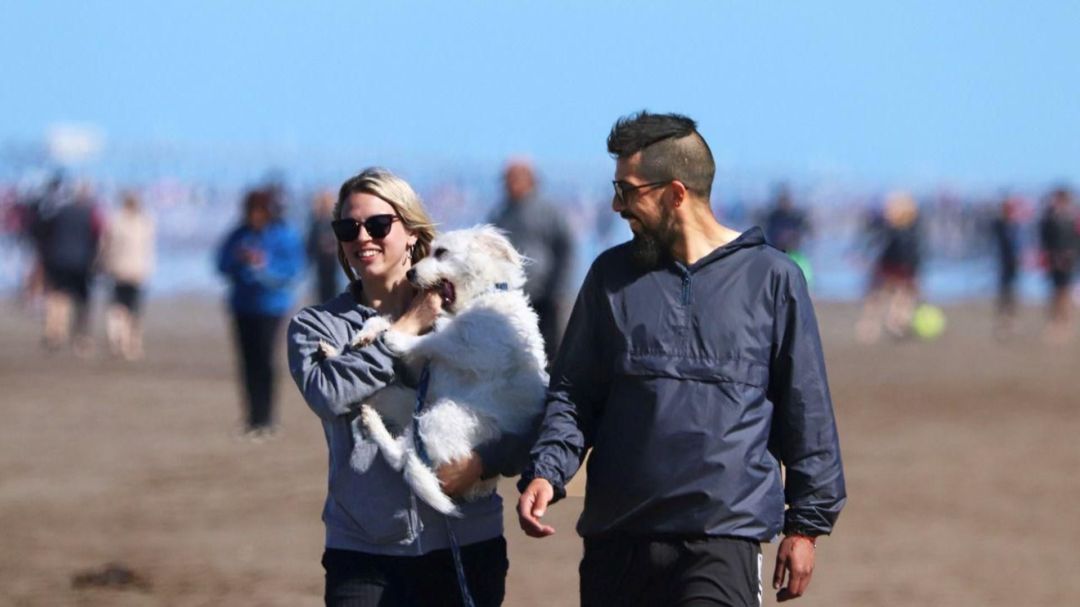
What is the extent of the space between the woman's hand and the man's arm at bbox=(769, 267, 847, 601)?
84 cm

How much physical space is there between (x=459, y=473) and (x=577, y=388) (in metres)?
0.35

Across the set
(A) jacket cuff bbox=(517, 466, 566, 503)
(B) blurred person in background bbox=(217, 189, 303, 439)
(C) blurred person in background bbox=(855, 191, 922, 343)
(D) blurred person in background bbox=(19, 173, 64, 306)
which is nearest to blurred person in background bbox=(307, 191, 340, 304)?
(D) blurred person in background bbox=(19, 173, 64, 306)

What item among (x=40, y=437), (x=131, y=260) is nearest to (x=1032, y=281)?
(x=131, y=260)

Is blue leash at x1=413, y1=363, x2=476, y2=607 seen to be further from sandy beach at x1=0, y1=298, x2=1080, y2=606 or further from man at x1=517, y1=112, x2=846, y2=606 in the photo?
sandy beach at x1=0, y1=298, x2=1080, y2=606

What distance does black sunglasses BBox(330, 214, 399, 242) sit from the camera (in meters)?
4.91

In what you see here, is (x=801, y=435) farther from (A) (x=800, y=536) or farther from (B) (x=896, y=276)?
(B) (x=896, y=276)

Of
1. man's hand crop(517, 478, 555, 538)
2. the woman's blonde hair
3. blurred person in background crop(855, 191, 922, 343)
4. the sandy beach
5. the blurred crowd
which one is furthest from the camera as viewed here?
blurred person in background crop(855, 191, 922, 343)

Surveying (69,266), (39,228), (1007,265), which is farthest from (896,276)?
(39,228)

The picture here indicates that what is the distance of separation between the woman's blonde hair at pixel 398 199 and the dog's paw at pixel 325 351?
10.7 inches

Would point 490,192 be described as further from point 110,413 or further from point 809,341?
point 809,341

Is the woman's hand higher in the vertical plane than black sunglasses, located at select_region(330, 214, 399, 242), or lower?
lower

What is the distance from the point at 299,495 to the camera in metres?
11.9

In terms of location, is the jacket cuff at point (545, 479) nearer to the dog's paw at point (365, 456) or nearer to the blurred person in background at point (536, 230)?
the dog's paw at point (365, 456)

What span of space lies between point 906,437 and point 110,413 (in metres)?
6.49
